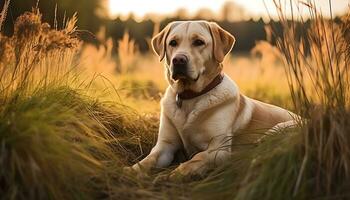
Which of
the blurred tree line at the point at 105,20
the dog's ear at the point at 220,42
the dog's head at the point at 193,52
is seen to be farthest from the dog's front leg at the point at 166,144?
the blurred tree line at the point at 105,20

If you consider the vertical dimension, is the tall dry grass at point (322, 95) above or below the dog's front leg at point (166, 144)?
above

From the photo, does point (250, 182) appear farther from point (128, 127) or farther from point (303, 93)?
point (128, 127)

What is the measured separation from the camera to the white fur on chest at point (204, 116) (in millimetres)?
4332

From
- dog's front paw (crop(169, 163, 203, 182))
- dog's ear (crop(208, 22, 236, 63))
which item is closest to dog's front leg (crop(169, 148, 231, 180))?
dog's front paw (crop(169, 163, 203, 182))

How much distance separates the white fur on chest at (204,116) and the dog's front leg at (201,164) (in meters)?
0.26

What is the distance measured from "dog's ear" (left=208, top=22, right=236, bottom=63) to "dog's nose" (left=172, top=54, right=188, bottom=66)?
328 millimetres

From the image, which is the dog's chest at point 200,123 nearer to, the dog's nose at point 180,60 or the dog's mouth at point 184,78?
the dog's mouth at point 184,78

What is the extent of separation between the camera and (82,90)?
4.82 metres

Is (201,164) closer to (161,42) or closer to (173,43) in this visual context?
(173,43)

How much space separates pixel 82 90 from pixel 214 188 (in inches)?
78.5

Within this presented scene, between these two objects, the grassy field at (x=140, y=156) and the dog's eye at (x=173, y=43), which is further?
the dog's eye at (x=173, y=43)

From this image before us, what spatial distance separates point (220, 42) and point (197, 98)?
51 cm

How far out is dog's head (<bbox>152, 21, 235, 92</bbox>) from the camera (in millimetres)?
4273

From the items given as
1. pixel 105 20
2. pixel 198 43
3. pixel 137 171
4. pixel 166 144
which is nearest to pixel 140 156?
pixel 166 144
